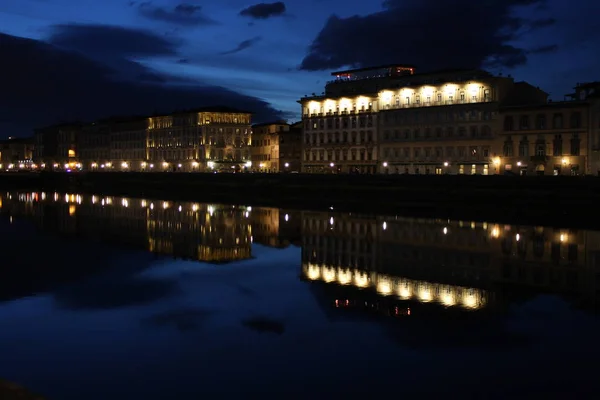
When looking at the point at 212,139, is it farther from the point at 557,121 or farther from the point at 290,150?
the point at 557,121

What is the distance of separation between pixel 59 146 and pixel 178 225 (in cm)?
13780

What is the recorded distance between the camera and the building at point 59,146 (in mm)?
167875

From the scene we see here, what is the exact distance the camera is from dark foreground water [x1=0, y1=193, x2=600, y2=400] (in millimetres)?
13680

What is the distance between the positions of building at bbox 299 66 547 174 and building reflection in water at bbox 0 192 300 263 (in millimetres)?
34672

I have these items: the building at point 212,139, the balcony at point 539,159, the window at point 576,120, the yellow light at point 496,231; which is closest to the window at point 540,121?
the window at point 576,120

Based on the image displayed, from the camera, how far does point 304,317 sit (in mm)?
18828

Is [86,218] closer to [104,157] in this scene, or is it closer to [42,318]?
[42,318]

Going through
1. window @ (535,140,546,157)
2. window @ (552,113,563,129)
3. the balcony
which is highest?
window @ (552,113,563,129)

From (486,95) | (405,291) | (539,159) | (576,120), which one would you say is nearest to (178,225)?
(405,291)

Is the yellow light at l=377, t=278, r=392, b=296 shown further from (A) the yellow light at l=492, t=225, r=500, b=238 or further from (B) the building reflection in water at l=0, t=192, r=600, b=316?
(A) the yellow light at l=492, t=225, r=500, b=238

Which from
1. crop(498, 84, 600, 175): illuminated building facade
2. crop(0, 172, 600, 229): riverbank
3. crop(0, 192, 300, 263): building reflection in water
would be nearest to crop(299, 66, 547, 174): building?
crop(498, 84, 600, 175): illuminated building facade

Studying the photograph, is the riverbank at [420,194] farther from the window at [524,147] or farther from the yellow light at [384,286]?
the yellow light at [384,286]

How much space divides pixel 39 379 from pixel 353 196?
56851mm

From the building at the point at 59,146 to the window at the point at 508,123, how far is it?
11743 cm
